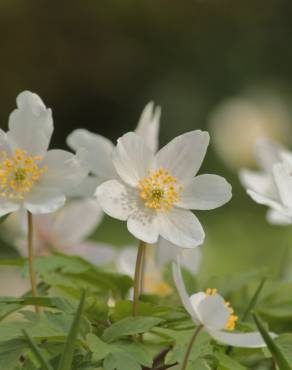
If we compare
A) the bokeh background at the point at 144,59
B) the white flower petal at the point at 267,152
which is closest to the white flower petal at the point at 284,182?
the white flower petal at the point at 267,152

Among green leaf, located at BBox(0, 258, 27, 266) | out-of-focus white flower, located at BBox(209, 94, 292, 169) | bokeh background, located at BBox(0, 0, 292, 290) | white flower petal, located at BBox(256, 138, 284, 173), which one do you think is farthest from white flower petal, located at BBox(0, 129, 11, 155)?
bokeh background, located at BBox(0, 0, 292, 290)

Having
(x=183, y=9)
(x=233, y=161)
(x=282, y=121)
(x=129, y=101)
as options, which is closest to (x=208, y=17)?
(x=183, y=9)

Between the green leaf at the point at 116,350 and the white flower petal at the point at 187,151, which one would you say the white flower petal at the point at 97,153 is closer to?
the white flower petal at the point at 187,151

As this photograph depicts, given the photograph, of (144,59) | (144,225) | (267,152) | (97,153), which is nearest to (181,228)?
(144,225)

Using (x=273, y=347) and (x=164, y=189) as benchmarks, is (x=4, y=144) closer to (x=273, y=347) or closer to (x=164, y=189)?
(x=164, y=189)

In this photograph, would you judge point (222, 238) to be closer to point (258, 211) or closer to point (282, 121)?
point (258, 211)

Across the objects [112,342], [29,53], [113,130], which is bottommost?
[113,130]
